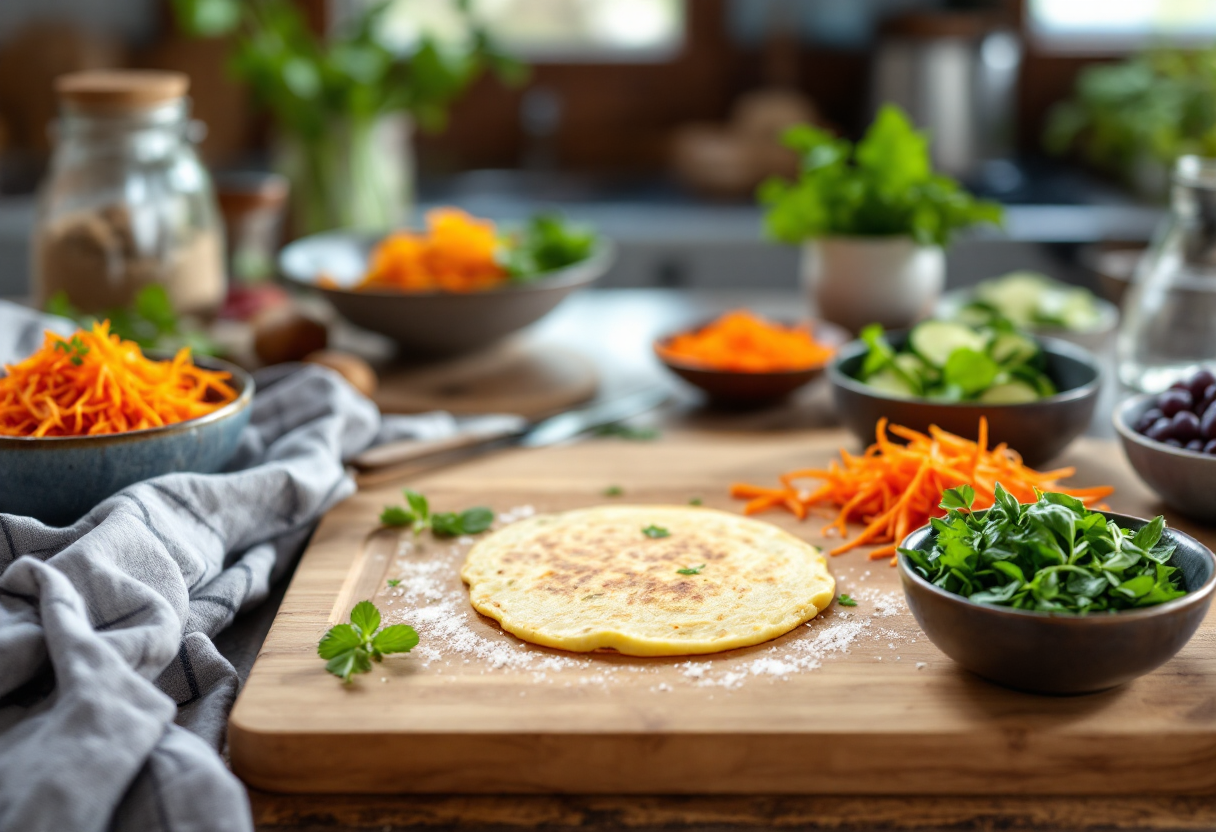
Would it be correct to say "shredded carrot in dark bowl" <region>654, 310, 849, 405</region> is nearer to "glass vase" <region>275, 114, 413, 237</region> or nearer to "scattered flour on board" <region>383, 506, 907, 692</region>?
"scattered flour on board" <region>383, 506, 907, 692</region>

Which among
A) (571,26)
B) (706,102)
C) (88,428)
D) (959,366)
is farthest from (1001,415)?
(571,26)

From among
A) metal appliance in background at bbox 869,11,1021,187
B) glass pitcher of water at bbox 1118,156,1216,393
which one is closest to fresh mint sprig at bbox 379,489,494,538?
glass pitcher of water at bbox 1118,156,1216,393

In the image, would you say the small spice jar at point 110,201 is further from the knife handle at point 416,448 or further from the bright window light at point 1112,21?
the bright window light at point 1112,21

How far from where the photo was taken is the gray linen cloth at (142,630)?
3.68 ft

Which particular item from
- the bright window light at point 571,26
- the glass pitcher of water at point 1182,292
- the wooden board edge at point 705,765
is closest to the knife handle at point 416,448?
the wooden board edge at point 705,765

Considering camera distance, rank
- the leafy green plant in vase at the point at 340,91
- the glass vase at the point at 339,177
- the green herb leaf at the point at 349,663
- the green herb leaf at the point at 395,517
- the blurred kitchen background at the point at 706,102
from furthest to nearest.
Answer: the blurred kitchen background at the point at 706,102 < the glass vase at the point at 339,177 < the leafy green plant in vase at the point at 340,91 < the green herb leaf at the point at 395,517 < the green herb leaf at the point at 349,663

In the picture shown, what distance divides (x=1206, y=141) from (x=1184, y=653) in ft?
6.98

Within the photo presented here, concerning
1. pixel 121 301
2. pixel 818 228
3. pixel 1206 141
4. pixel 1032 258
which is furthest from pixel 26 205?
pixel 1206 141

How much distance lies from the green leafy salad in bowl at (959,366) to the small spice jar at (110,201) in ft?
4.40

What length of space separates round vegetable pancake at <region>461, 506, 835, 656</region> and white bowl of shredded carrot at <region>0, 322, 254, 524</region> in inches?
16.9

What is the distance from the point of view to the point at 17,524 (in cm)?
149

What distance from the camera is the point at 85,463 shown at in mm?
1562

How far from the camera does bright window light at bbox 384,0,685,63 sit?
5.49m

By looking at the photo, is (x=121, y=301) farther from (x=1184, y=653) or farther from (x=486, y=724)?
(x=1184, y=653)
